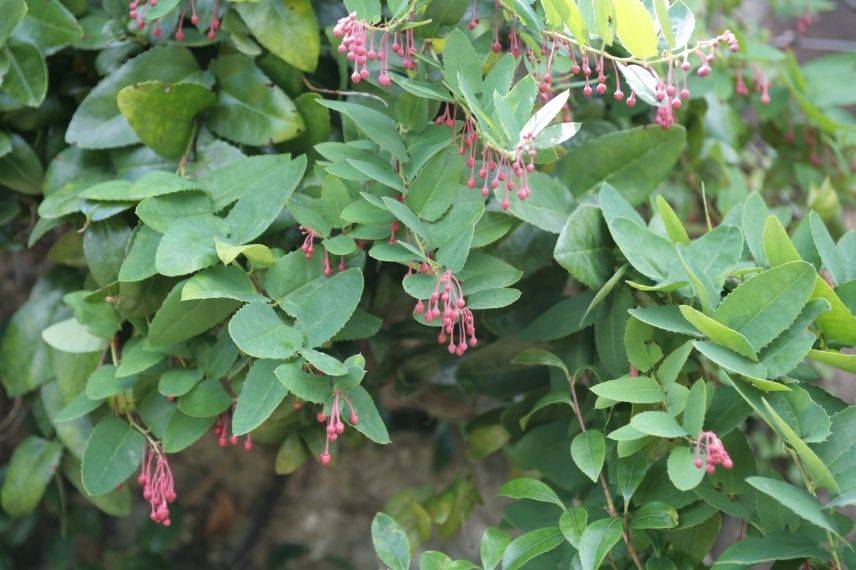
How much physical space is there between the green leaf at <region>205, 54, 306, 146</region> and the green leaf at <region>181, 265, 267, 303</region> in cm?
18

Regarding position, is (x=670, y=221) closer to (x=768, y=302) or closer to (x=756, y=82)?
(x=768, y=302)

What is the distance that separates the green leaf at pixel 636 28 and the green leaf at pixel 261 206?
0.31m

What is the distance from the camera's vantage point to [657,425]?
0.69 meters

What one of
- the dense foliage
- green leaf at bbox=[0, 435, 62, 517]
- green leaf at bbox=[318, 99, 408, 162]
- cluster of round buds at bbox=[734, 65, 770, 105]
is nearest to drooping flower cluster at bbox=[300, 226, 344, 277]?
the dense foliage

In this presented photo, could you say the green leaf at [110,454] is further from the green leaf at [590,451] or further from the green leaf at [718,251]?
the green leaf at [718,251]

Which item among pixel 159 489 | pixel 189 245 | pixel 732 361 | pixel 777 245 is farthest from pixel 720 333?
pixel 159 489

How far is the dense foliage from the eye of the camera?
712 mm

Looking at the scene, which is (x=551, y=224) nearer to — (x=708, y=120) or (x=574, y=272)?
(x=574, y=272)

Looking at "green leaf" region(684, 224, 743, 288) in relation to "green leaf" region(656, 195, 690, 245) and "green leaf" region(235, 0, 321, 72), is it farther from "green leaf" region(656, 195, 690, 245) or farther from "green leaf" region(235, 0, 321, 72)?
"green leaf" region(235, 0, 321, 72)

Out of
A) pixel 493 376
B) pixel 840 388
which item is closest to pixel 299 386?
pixel 493 376

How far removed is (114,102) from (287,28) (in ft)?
0.70

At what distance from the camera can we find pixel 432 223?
0.80 metres

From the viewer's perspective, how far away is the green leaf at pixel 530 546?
0.75 m

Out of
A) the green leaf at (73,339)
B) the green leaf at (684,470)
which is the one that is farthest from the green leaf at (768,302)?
Result: the green leaf at (73,339)
